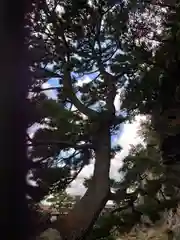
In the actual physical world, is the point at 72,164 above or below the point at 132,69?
below

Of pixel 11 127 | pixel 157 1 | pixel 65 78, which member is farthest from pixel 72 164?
Result: pixel 11 127

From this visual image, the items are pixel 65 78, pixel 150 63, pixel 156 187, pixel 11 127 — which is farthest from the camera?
pixel 65 78

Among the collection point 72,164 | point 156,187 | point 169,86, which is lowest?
point 156,187

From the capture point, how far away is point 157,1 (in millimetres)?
3275

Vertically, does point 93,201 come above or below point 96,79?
below

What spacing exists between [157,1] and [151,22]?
19 cm

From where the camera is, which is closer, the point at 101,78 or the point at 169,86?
the point at 169,86

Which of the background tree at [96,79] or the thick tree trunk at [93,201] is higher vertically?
the background tree at [96,79]

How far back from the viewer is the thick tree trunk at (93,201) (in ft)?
9.76

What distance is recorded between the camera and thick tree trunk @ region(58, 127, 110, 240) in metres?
2.97

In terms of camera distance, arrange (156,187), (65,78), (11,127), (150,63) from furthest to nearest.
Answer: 1. (65,78)
2. (150,63)
3. (156,187)
4. (11,127)

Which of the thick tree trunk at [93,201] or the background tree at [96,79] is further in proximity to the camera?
the background tree at [96,79]

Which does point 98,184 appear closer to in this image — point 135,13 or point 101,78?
point 101,78

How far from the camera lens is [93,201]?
3.16 metres
